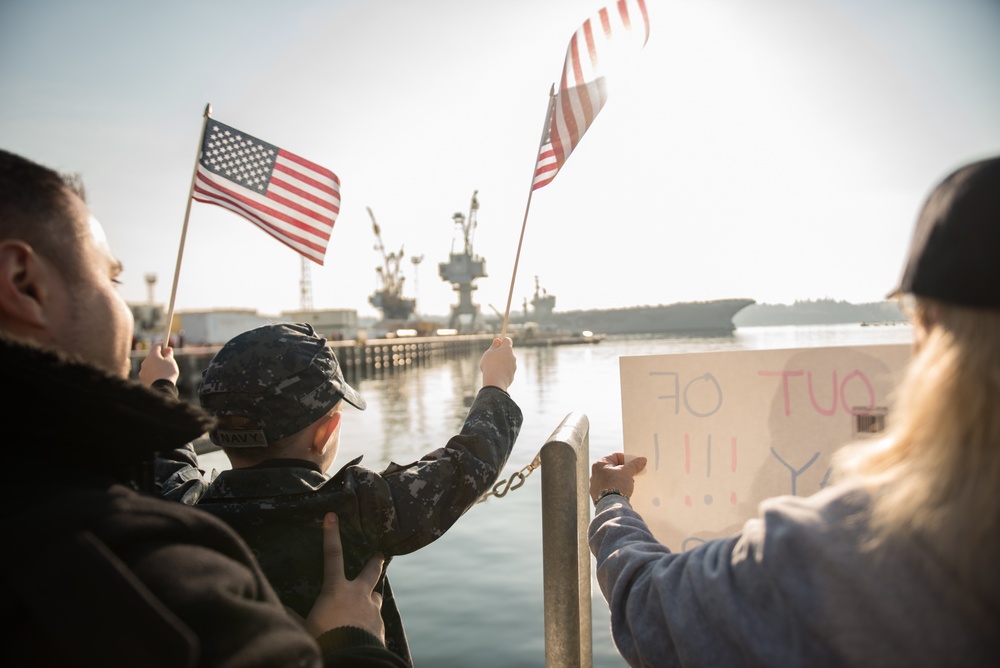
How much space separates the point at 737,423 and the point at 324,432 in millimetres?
1281

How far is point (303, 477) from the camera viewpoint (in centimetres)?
168

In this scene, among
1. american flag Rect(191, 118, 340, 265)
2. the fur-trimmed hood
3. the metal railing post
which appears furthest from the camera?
american flag Rect(191, 118, 340, 265)

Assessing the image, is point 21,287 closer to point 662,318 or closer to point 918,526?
point 918,526

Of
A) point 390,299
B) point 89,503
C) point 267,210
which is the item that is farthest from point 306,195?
point 390,299

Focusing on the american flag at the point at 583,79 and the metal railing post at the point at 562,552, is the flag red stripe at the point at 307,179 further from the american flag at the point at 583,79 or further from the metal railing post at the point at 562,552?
the metal railing post at the point at 562,552

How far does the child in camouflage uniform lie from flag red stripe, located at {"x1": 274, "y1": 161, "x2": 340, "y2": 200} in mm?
Answer: 1647

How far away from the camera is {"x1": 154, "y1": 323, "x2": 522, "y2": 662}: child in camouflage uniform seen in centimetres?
161

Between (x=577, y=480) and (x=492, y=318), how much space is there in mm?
124097

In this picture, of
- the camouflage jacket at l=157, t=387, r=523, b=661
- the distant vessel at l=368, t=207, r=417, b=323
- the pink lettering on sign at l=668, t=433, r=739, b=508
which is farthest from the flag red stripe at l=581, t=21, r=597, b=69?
the distant vessel at l=368, t=207, r=417, b=323

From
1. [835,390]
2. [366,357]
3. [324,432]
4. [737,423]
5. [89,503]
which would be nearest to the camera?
[89,503]

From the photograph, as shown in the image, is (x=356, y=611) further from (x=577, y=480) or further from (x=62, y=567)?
(x=62, y=567)

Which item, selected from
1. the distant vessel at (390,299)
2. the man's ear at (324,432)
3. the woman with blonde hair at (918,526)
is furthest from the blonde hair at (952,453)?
the distant vessel at (390,299)

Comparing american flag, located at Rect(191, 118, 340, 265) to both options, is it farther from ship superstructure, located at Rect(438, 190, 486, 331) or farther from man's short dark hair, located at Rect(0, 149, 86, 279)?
ship superstructure, located at Rect(438, 190, 486, 331)

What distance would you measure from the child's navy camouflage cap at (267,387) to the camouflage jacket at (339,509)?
0.10 metres
